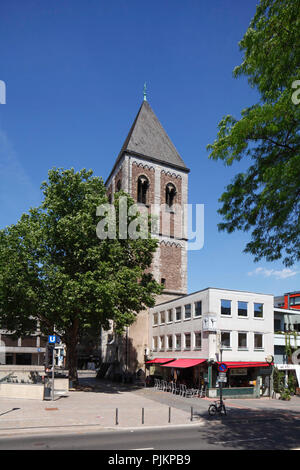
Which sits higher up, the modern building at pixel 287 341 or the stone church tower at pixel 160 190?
the stone church tower at pixel 160 190

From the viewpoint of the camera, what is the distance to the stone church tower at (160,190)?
180 feet

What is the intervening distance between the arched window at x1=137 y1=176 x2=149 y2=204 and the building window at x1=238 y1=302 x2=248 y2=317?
24.1 metres

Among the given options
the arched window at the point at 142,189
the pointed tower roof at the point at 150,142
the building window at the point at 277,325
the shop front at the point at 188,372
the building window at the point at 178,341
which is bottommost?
the shop front at the point at 188,372

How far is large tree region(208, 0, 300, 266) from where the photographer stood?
1088 centimetres

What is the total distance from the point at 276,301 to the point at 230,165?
280ft

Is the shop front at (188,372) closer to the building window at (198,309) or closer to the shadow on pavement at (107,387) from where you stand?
the shadow on pavement at (107,387)

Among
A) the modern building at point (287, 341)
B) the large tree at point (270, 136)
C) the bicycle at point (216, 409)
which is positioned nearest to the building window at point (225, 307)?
the modern building at point (287, 341)

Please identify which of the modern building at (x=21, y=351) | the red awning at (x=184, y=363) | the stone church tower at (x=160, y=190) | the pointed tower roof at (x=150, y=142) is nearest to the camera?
the red awning at (x=184, y=363)

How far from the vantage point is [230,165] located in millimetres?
12609

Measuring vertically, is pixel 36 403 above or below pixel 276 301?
below

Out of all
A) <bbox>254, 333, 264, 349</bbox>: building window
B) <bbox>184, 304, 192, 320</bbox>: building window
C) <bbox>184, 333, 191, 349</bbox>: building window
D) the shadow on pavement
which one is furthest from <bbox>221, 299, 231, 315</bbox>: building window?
the shadow on pavement

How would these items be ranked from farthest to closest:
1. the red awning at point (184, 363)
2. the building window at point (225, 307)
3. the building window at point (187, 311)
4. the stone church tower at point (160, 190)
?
1. the stone church tower at point (160, 190)
2. the building window at point (187, 311)
3. the building window at point (225, 307)
4. the red awning at point (184, 363)
